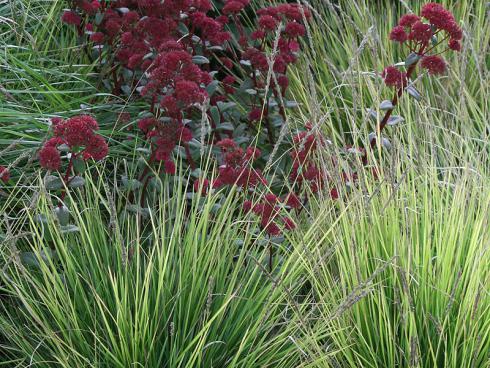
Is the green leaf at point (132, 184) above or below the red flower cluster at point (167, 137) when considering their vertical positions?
below

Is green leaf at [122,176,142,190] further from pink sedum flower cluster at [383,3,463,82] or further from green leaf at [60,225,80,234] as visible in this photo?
pink sedum flower cluster at [383,3,463,82]

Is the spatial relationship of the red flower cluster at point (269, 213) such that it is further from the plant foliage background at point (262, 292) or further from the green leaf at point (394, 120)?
the green leaf at point (394, 120)

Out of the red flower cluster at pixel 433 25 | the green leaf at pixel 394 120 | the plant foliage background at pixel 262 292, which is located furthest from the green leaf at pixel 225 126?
the red flower cluster at pixel 433 25

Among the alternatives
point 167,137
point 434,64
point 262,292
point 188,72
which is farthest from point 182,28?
point 262,292

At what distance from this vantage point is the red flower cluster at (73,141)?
8.20 feet

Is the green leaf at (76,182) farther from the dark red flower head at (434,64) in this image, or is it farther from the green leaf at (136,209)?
the dark red flower head at (434,64)

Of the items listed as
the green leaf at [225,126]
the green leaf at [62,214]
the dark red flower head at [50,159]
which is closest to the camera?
the dark red flower head at [50,159]

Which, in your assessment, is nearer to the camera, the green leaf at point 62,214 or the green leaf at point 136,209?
the green leaf at point 62,214

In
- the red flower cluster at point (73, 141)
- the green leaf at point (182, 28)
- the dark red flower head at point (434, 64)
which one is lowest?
the dark red flower head at point (434, 64)

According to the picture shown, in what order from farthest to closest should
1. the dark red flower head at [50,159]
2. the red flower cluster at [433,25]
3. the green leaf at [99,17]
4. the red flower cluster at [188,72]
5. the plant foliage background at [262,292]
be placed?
the green leaf at [99,17], the red flower cluster at [433,25], the red flower cluster at [188,72], the dark red flower head at [50,159], the plant foliage background at [262,292]

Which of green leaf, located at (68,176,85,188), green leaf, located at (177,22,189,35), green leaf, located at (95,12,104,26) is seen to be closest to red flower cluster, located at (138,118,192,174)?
green leaf, located at (68,176,85,188)

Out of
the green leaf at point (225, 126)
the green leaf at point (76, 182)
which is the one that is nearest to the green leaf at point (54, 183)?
the green leaf at point (76, 182)

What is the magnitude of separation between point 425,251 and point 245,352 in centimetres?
61

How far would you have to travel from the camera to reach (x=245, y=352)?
8.16 feet
